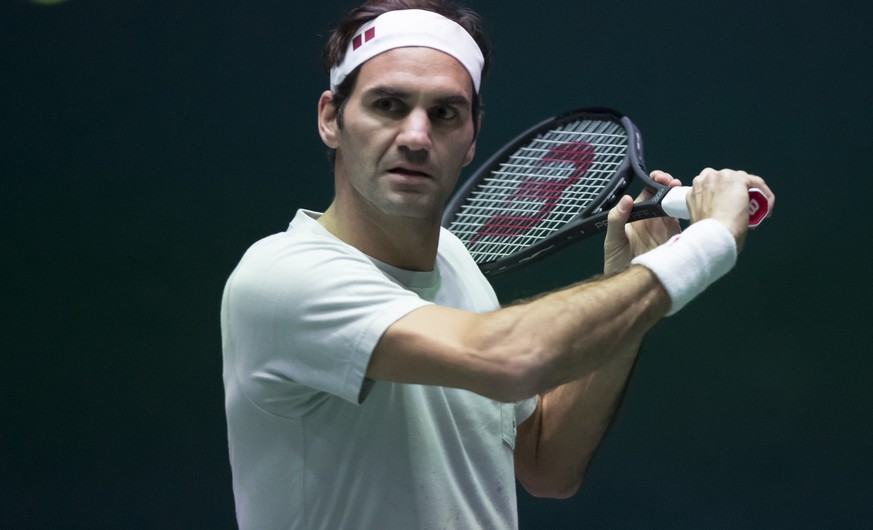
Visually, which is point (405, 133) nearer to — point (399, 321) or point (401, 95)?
point (401, 95)

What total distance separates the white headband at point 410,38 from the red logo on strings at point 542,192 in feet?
1.56

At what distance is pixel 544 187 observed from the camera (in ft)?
7.18

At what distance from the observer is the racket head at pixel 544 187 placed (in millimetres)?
2002

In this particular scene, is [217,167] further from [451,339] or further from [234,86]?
[451,339]

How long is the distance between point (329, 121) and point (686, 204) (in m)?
0.53

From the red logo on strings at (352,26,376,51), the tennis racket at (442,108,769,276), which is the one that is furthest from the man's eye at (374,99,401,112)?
the tennis racket at (442,108,769,276)

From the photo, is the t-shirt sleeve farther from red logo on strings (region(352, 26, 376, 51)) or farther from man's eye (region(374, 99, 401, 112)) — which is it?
red logo on strings (region(352, 26, 376, 51))

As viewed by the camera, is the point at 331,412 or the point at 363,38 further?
the point at 363,38

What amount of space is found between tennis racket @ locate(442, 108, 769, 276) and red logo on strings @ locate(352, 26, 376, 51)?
50 cm

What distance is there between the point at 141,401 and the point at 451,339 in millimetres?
2228

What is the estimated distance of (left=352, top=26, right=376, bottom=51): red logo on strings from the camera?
1658 mm

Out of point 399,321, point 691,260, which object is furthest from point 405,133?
point 691,260

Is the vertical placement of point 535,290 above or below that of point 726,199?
above

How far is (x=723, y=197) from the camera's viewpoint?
157 centimetres
